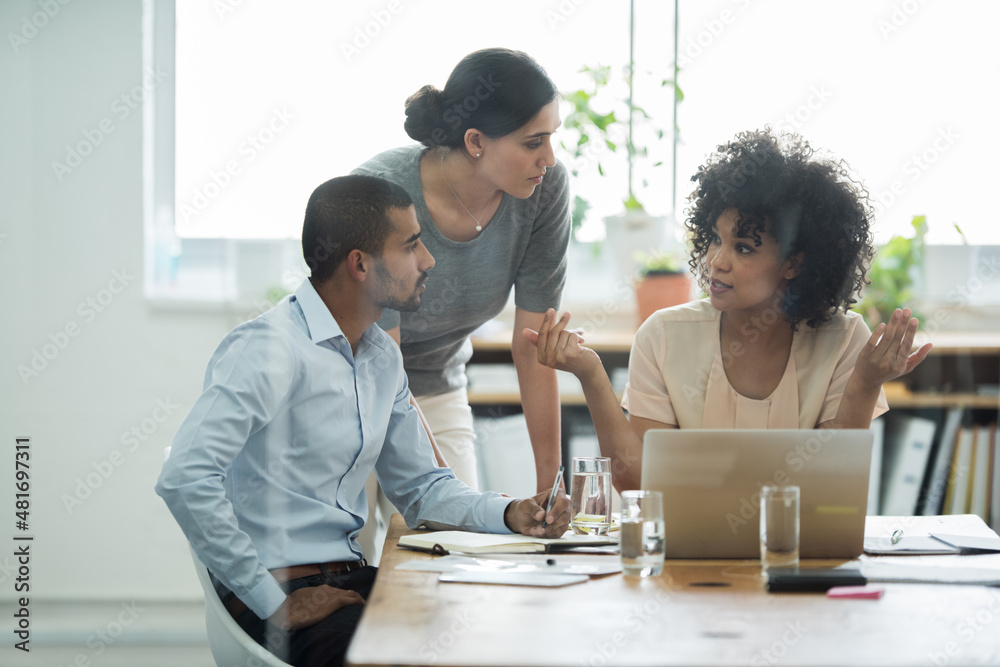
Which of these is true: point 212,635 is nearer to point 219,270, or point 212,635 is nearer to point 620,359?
point 219,270

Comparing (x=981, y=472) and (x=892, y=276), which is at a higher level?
(x=892, y=276)

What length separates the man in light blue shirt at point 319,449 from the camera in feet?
4.08

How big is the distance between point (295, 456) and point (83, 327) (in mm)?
1259

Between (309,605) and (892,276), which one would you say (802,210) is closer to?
(309,605)

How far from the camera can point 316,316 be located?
1.44 m

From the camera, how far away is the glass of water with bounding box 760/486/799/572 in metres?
1.09

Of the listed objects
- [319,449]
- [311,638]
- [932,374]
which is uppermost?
[319,449]

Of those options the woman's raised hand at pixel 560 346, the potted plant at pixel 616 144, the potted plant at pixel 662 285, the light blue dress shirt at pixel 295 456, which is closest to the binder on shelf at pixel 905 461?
the potted plant at pixel 662 285

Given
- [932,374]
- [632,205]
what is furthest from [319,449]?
[932,374]

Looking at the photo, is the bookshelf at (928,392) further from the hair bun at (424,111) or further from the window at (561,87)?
the hair bun at (424,111)

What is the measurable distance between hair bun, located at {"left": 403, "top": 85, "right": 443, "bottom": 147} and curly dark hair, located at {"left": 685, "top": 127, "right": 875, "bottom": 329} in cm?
55

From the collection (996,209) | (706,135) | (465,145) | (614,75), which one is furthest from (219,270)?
(996,209)

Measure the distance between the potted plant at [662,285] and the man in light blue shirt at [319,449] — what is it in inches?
55.7

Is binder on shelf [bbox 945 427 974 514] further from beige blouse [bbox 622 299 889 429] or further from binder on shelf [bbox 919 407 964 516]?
beige blouse [bbox 622 299 889 429]
